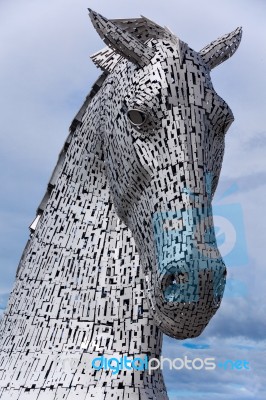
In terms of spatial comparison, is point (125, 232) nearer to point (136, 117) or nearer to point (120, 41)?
point (136, 117)

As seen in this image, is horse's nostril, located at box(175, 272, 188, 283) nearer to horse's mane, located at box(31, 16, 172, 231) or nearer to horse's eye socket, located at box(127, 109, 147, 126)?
horse's eye socket, located at box(127, 109, 147, 126)

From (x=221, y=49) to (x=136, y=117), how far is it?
0.65m

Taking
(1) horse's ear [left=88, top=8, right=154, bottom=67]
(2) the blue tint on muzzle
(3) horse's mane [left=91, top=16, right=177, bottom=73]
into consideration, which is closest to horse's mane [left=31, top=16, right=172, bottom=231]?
(3) horse's mane [left=91, top=16, right=177, bottom=73]

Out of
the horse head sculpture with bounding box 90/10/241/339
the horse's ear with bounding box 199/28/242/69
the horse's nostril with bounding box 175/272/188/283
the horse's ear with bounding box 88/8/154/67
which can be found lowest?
the horse's nostril with bounding box 175/272/188/283

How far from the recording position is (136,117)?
7.43 feet

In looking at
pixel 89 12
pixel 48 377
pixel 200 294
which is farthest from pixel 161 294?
pixel 89 12

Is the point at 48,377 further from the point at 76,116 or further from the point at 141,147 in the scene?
the point at 76,116

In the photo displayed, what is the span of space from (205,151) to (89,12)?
72cm

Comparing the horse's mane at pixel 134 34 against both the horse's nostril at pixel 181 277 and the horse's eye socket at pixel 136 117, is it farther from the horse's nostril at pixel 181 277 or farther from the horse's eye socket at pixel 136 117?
the horse's nostril at pixel 181 277

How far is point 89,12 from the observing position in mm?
2398

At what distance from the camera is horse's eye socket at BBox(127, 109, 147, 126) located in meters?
2.25

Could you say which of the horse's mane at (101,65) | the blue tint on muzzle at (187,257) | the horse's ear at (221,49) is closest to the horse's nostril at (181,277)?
the blue tint on muzzle at (187,257)

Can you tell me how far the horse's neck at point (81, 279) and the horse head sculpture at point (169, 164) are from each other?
0.67 ft

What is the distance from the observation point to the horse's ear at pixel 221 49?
8.54 feet
